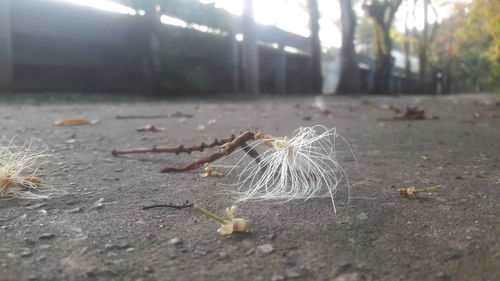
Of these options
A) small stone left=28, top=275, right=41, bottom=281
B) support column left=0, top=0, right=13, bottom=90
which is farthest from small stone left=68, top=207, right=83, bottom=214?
support column left=0, top=0, right=13, bottom=90

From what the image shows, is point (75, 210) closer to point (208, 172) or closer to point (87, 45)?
point (208, 172)

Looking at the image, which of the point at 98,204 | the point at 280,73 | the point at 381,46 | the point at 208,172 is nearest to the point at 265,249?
the point at 98,204

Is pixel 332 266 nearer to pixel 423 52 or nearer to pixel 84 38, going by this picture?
pixel 84 38

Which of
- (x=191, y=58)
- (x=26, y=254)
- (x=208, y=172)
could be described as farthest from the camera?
(x=191, y=58)

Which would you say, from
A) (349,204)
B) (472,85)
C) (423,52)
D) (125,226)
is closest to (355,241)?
(349,204)

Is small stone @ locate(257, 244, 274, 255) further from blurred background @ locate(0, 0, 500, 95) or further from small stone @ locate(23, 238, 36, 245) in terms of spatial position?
blurred background @ locate(0, 0, 500, 95)

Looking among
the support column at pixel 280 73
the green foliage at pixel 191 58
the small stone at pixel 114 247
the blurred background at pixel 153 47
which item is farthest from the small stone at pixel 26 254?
the support column at pixel 280 73

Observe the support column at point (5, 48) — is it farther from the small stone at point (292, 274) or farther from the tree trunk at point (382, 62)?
the tree trunk at point (382, 62)
